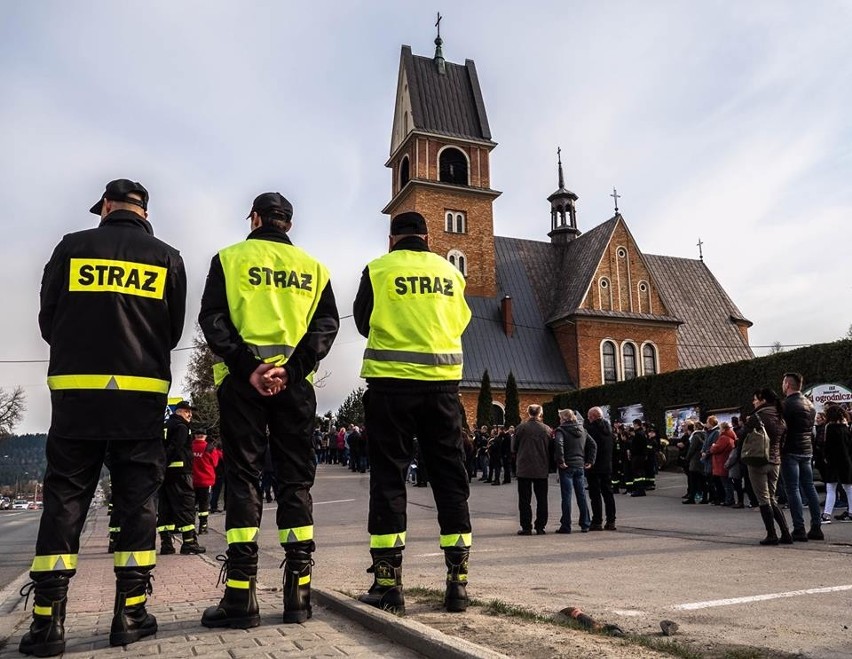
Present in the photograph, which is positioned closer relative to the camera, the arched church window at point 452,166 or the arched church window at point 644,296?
the arched church window at point 644,296

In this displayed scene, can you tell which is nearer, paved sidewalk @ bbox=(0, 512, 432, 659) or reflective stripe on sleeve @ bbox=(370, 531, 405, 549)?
paved sidewalk @ bbox=(0, 512, 432, 659)

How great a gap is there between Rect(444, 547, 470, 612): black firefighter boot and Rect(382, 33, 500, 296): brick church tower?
3991 centimetres

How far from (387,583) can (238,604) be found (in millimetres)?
881

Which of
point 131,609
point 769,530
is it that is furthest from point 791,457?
point 131,609

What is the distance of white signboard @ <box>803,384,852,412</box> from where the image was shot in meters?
19.4

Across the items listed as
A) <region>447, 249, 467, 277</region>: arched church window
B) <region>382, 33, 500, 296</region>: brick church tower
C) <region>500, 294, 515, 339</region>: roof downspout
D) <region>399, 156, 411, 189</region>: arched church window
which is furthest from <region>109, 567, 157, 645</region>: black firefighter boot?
<region>399, 156, 411, 189</region>: arched church window

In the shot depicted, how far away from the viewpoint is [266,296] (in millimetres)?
4453

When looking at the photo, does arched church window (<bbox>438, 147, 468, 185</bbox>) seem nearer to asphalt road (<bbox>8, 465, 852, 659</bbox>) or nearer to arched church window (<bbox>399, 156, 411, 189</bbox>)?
arched church window (<bbox>399, 156, 411, 189</bbox>)

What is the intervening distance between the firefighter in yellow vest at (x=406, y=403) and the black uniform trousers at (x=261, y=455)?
0.44 metres

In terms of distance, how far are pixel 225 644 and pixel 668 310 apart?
152ft

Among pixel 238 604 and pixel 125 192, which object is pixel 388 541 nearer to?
pixel 238 604

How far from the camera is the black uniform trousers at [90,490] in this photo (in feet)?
12.9

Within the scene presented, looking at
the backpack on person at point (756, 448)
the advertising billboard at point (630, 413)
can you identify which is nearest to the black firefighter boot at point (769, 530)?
the backpack on person at point (756, 448)

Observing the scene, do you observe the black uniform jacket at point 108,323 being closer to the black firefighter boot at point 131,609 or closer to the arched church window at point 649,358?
the black firefighter boot at point 131,609
